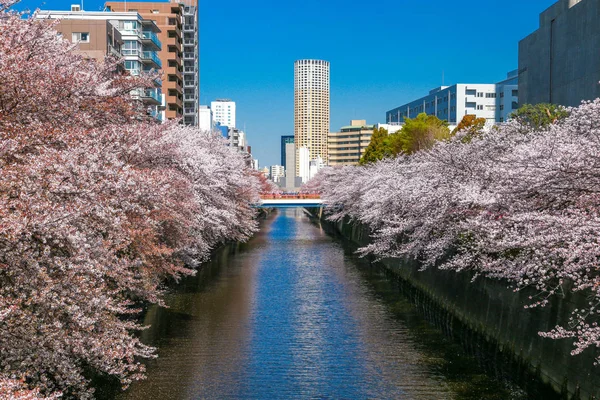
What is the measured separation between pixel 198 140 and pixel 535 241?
3777cm

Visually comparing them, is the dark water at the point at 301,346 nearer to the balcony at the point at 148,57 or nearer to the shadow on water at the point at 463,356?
the shadow on water at the point at 463,356

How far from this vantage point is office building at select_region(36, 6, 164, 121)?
55.5m

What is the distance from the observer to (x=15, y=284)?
10.6 meters

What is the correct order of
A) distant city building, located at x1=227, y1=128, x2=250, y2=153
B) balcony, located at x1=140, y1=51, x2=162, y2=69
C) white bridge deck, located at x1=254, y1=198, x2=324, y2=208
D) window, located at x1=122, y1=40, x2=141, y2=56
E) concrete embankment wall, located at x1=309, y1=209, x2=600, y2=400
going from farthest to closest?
1. distant city building, located at x1=227, y1=128, x2=250, y2=153
2. white bridge deck, located at x1=254, y1=198, x2=324, y2=208
3. balcony, located at x1=140, y1=51, x2=162, y2=69
4. window, located at x1=122, y1=40, x2=141, y2=56
5. concrete embankment wall, located at x1=309, y1=209, x2=600, y2=400

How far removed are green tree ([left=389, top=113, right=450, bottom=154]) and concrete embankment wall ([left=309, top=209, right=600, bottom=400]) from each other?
69.0ft

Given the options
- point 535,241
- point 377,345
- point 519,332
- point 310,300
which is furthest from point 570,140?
point 310,300

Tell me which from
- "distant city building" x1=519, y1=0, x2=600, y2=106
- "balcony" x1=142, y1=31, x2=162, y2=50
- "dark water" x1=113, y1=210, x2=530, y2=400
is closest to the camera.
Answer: "dark water" x1=113, y1=210, x2=530, y2=400

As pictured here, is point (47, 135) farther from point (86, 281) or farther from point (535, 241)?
point (535, 241)

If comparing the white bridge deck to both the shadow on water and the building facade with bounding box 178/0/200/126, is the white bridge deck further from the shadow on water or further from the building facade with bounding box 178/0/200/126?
the shadow on water

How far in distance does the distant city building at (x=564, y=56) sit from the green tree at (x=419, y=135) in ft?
30.9

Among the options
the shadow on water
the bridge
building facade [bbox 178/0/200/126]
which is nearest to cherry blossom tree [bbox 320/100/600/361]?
the shadow on water

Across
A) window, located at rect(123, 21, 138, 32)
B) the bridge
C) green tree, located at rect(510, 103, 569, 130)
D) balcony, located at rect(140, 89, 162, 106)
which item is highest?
window, located at rect(123, 21, 138, 32)

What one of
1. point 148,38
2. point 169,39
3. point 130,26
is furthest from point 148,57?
point 169,39

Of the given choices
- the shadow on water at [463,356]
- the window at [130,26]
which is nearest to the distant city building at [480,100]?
the window at [130,26]
